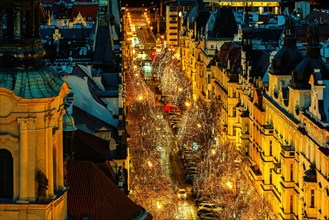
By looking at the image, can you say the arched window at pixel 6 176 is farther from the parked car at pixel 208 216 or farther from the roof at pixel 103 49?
the roof at pixel 103 49

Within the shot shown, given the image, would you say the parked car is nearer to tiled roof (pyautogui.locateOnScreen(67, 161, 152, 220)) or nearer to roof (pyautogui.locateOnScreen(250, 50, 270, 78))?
roof (pyautogui.locateOnScreen(250, 50, 270, 78))

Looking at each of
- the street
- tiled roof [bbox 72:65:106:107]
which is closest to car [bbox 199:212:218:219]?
the street

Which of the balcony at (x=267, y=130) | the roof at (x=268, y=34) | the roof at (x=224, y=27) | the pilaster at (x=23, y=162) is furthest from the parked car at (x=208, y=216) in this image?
the roof at (x=224, y=27)

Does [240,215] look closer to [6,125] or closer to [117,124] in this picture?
[117,124]

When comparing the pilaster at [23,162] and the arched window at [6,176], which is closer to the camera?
the pilaster at [23,162]

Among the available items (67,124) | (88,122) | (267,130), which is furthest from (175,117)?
(67,124)

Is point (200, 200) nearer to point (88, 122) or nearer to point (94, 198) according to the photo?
point (88, 122)

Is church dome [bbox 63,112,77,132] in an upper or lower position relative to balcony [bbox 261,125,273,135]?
upper
